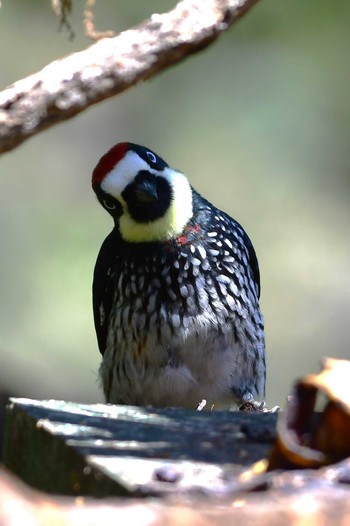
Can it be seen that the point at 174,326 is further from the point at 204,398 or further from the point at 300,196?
the point at 300,196

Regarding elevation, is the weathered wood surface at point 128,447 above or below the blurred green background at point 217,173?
below

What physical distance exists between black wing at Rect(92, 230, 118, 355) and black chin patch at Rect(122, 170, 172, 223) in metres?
0.24

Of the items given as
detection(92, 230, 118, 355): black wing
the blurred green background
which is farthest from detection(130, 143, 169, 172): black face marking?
the blurred green background

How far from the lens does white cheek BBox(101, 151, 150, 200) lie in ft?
15.6

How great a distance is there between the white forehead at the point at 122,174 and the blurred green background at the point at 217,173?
3.55 metres

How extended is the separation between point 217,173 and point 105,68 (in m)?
6.79

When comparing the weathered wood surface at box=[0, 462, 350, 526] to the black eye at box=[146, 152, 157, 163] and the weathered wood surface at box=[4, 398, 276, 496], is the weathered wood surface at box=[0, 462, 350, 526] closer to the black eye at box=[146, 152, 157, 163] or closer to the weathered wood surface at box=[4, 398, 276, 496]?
the weathered wood surface at box=[4, 398, 276, 496]

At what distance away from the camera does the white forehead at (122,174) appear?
474 cm

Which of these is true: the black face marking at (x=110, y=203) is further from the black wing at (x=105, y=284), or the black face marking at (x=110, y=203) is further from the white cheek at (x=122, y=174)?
the black wing at (x=105, y=284)

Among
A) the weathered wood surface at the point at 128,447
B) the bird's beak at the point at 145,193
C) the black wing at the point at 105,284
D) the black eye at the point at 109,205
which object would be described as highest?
the bird's beak at the point at 145,193

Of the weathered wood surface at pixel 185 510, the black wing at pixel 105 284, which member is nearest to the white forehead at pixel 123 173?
the black wing at pixel 105 284

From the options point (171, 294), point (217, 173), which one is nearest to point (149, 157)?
point (171, 294)

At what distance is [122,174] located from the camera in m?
4.74

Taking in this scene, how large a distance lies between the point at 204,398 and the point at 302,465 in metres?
2.54
